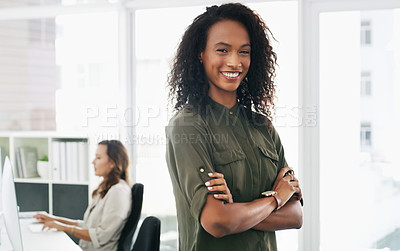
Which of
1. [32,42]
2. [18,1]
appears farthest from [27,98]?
[18,1]

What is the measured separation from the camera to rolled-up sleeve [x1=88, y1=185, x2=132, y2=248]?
104 inches

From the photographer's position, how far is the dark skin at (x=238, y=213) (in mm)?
1428

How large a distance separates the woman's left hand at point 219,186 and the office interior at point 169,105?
148 centimetres

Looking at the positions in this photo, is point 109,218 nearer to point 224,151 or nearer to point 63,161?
point 63,161

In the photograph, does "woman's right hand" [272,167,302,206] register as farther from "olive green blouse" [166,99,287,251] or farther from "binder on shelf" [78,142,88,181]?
"binder on shelf" [78,142,88,181]

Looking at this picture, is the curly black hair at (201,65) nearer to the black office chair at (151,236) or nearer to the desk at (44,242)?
the black office chair at (151,236)

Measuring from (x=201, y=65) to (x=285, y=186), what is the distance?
58 centimetres

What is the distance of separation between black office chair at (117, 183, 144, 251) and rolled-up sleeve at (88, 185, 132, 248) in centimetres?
3

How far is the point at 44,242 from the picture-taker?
2410 mm
